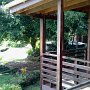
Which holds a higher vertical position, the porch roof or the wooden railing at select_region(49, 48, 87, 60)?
the porch roof

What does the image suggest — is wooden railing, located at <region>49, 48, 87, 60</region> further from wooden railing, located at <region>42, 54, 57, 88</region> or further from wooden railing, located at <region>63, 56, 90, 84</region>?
wooden railing, located at <region>63, 56, 90, 84</region>

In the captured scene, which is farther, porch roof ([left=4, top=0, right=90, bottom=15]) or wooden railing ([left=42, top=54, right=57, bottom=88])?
wooden railing ([left=42, top=54, right=57, bottom=88])

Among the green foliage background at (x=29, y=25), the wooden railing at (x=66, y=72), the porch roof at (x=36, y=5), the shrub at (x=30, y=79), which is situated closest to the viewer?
the porch roof at (x=36, y=5)

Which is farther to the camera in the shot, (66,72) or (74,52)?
(74,52)

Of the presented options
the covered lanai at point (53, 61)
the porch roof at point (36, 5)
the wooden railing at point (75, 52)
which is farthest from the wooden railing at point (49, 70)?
the porch roof at point (36, 5)

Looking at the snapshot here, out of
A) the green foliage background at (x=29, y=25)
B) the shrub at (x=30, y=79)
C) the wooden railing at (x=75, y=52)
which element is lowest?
the shrub at (x=30, y=79)

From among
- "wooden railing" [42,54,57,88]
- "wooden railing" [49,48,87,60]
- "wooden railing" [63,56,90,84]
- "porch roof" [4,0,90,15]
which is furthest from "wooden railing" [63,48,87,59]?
"porch roof" [4,0,90,15]

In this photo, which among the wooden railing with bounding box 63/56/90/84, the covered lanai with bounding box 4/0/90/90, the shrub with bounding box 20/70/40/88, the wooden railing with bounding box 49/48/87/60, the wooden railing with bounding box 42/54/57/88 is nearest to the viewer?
the wooden railing with bounding box 63/56/90/84

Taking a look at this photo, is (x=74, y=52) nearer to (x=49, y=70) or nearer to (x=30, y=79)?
(x=49, y=70)

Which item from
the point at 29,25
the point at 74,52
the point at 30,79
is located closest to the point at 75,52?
the point at 74,52

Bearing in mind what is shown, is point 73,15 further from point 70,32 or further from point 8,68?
point 8,68

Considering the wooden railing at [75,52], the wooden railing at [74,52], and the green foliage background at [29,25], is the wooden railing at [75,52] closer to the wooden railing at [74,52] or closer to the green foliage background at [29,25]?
the wooden railing at [74,52]

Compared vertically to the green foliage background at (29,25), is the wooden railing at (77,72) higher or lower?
lower

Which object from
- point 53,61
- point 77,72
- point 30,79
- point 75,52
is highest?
point 75,52
